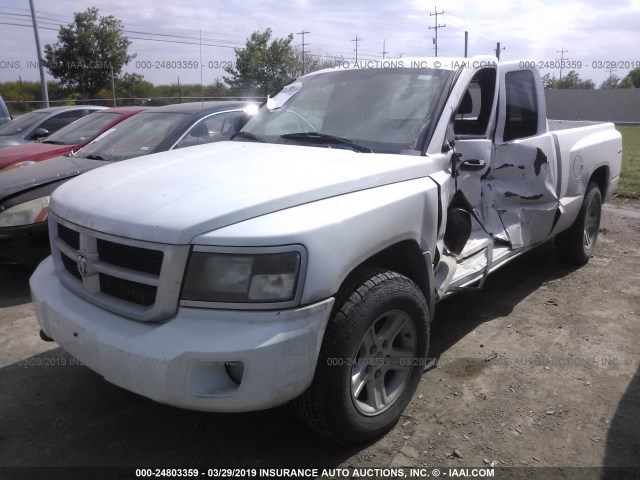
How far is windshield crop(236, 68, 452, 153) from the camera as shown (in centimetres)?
323

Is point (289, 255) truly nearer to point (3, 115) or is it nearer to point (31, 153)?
point (31, 153)

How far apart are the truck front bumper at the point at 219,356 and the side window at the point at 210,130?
3651 mm

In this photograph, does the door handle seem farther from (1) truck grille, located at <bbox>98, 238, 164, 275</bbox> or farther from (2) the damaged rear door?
(1) truck grille, located at <bbox>98, 238, 164, 275</bbox>

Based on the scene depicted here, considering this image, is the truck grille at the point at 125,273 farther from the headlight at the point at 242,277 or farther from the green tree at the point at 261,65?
the green tree at the point at 261,65

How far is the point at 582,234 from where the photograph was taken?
532 cm

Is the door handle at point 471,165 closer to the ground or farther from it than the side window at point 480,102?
closer to the ground

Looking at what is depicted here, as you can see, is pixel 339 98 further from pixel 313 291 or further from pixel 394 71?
pixel 313 291

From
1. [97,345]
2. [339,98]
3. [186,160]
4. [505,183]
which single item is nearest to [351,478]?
[97,345]

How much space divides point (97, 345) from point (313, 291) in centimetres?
95

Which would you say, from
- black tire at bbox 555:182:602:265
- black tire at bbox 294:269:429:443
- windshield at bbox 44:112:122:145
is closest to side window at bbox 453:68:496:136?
black tire at bbox 555:182:602:265

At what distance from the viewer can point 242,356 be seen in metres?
2.01

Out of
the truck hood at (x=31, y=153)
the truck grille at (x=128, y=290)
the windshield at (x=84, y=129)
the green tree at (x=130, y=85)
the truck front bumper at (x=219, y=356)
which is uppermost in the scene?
the green tree at (x=130, y=85)

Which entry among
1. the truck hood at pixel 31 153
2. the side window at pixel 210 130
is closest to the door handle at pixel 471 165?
the side window at pixel 210 130

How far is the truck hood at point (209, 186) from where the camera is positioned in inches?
86.8
